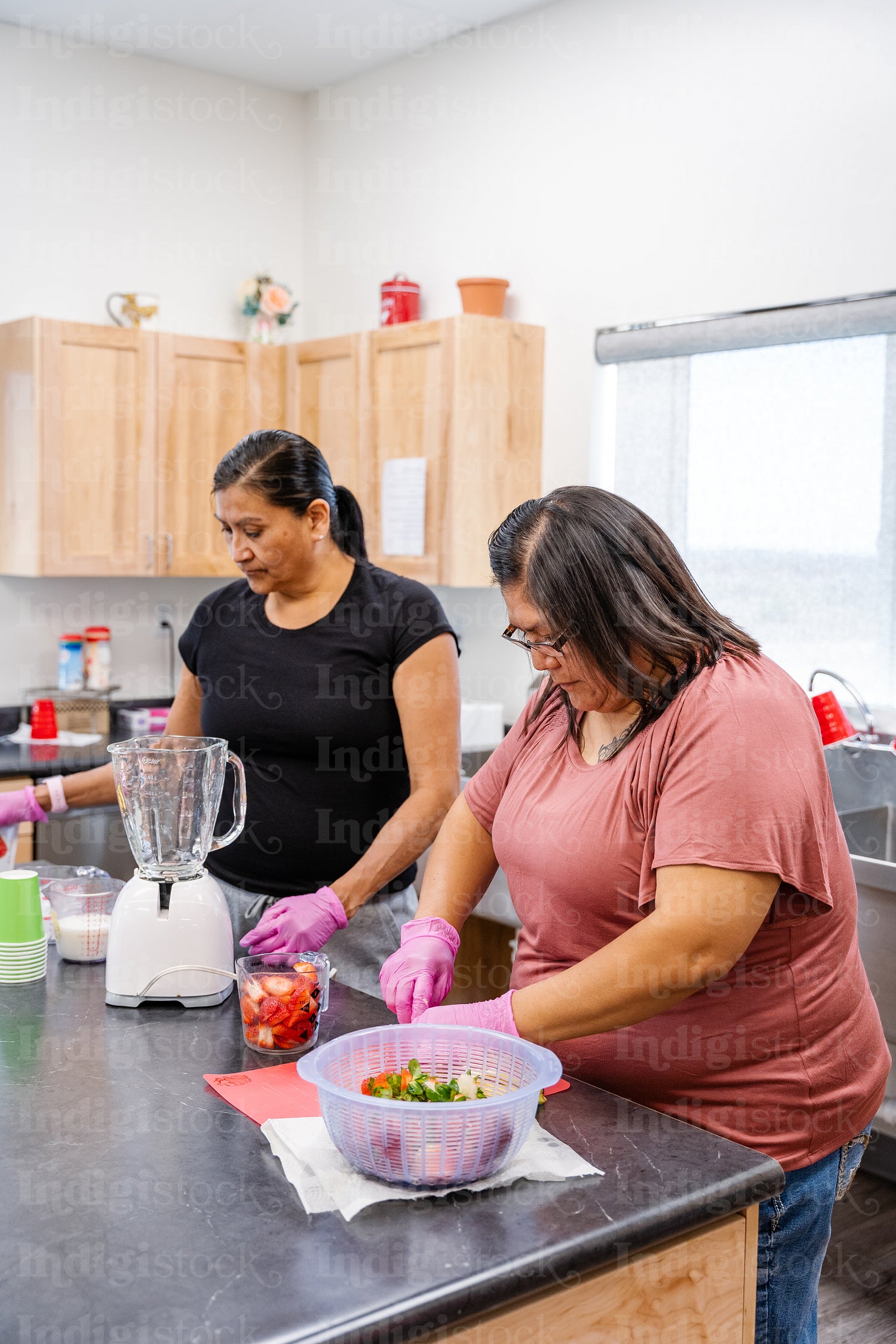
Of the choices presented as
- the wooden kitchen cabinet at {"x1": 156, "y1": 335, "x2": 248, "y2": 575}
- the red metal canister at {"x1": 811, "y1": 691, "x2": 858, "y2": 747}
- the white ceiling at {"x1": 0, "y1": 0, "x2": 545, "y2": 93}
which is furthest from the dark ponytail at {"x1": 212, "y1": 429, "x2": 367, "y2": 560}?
the white ceiling at {"x1": 0, "y1": 0, "x2": 545, "y2": 93}

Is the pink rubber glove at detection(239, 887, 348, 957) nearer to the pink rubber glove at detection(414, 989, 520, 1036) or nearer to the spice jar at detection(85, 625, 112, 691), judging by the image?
the pink rubber glove at detection(414, 989, 520, 1036)

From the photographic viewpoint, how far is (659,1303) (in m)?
1.11

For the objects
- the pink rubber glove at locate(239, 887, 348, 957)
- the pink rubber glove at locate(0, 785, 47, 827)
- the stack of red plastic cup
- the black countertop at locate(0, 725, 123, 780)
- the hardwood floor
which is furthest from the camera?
the stack of red plastic cup

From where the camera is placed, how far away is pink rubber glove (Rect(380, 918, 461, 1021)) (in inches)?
59.2

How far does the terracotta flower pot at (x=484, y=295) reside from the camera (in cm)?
352

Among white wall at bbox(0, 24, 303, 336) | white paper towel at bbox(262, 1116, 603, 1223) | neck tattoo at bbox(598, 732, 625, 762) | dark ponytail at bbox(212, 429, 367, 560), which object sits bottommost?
white paper towel at bbox(262, 1116, 603, 1223)

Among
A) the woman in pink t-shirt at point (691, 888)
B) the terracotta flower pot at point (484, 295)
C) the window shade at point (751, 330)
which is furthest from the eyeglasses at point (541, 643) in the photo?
the terracotta flower pot at point (484, 295)

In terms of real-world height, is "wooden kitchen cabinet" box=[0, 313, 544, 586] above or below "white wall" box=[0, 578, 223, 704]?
above

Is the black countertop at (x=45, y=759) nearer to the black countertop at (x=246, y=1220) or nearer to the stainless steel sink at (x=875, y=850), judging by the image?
the stainless steel sink at (x=875, y=850)

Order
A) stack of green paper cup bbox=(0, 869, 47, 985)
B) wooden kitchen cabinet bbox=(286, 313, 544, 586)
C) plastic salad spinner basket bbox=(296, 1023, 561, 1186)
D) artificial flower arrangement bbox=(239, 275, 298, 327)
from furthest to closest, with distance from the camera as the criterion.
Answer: artificial flower arrangement bbox=(239, 275, 298, 327), wooden kitchen cabinet bbox=(286, 313, 544, 586), stack of green paper cup bbox=(0, 869, 47, 985), plastic salad spinner basket bbox=(296, 1023, 561, 1186)

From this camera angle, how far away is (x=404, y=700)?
78.6 inches

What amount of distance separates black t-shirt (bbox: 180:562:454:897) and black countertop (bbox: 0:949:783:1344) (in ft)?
2.07

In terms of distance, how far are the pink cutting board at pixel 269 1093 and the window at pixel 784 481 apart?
6.32 ft

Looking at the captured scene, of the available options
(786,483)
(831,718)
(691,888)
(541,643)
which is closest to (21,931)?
(541,643)
